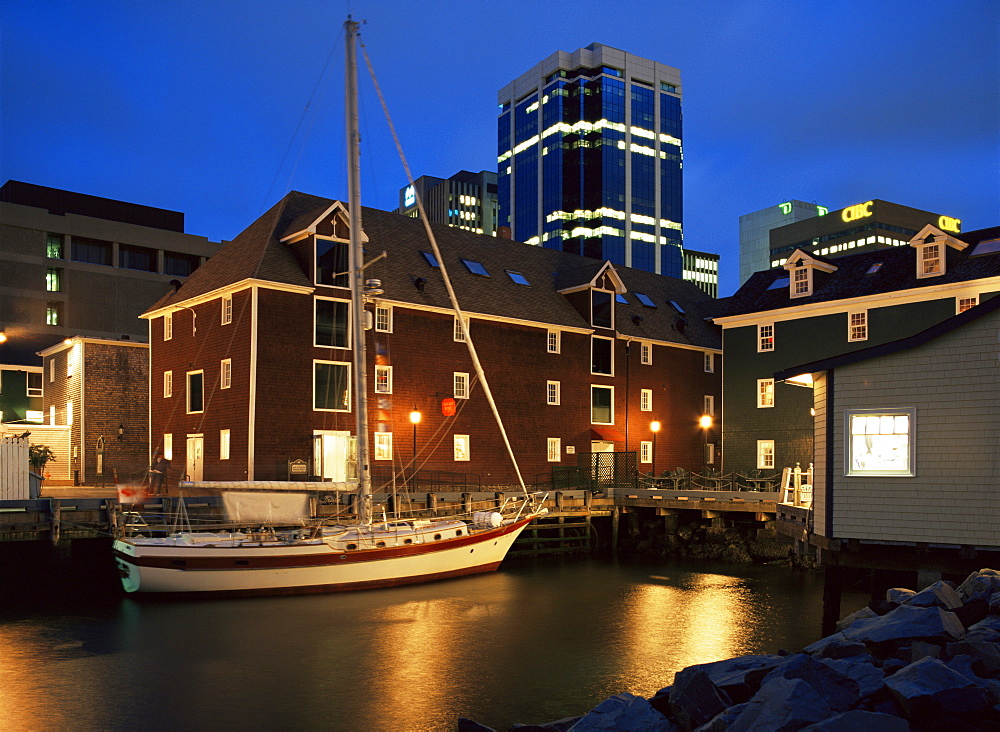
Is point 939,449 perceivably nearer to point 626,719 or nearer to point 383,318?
point 626,719

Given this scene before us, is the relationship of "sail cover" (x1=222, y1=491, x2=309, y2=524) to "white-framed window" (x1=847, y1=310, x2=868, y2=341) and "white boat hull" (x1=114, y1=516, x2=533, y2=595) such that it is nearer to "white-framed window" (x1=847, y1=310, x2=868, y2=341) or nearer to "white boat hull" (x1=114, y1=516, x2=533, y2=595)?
"white boat hull" (x1=114, y1=516, x2=533, y2=595)

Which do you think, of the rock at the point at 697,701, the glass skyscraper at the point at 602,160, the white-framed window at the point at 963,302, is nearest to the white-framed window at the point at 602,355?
the white-framed window at the point at 963,302

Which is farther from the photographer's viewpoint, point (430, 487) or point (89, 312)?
point (89, 312)

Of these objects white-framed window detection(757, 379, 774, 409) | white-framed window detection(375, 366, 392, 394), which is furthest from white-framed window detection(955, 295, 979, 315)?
white-framed window detection(375, 366, 392, 394)

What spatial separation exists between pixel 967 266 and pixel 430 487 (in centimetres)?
2473

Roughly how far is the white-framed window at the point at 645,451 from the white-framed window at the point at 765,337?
29.9 feet

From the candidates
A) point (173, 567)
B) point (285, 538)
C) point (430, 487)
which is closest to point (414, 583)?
point (285, 538)

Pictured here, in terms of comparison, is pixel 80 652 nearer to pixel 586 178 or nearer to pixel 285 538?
pixel 285 538

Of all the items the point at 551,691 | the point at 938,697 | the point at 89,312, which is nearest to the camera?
the point at 938,697

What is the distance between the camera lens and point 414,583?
28.6 meters

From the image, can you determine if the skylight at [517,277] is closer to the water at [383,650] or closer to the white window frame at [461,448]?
the white window frame at [461,448]

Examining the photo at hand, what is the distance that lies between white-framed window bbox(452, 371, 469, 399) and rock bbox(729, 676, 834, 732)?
3222cm

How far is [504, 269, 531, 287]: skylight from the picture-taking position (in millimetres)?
48250

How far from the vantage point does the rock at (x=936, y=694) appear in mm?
10062
